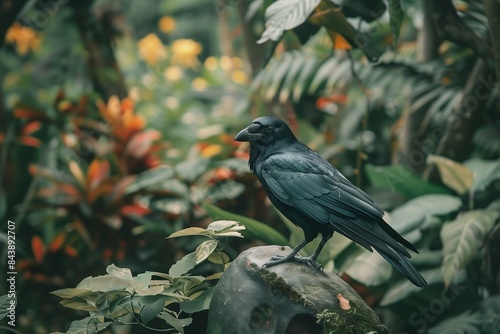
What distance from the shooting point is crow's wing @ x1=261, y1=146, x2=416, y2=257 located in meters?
2.38

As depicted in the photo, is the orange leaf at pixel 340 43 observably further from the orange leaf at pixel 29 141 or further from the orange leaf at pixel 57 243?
the orange leaf at pixel 29 141

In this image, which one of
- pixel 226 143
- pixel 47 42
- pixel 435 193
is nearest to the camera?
pixel 435 193

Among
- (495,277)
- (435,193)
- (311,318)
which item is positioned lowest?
(495,277)

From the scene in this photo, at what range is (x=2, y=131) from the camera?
462cm

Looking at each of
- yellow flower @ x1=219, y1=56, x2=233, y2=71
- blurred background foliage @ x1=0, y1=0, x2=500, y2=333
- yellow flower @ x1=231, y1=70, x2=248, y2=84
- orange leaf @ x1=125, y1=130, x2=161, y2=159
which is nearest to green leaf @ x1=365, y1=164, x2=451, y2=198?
blurred background foliage @ x1=0, y1=0, x2=500, y2=333

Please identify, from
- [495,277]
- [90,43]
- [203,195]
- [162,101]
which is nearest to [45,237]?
[203,195]

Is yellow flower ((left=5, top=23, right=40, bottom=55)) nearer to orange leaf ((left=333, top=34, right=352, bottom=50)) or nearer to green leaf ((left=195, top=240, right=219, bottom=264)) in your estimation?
orange leaf ((left=333, top=34, right=352, bottom=50))

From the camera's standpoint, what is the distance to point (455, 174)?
3684mm

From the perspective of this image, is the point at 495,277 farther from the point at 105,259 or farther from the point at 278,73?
the point at 105,259

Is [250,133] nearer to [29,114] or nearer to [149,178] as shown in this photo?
[149,178]

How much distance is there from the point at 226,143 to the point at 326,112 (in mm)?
1177

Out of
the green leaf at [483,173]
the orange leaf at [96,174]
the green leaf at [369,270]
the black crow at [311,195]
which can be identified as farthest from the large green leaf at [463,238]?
the orange leaf at [96,174]

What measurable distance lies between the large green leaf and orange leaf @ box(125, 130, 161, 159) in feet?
6.25

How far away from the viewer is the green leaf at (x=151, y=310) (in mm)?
2336
